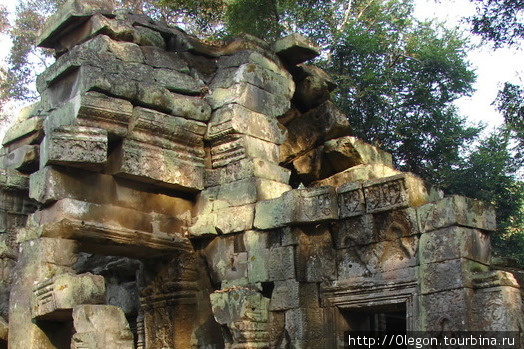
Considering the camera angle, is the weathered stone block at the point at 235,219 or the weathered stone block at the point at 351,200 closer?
the weathered stone block at the point at 351,200

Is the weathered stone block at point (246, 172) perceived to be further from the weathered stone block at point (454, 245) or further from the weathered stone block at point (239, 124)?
the weathered stone block at point (454, 245)

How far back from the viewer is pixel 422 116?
18.2m

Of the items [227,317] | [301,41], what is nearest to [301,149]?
[301,41]

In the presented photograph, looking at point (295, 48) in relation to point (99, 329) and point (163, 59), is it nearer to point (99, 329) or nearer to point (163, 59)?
point (163, 59)

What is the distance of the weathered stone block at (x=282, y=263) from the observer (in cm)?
774

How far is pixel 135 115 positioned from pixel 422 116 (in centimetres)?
1160

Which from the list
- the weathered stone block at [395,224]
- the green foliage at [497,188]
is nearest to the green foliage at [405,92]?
the green foliage at [497,188]

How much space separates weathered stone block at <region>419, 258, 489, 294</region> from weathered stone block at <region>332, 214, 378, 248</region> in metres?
0.80

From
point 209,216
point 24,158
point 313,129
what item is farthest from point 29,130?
point 313,129

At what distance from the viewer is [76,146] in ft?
25.5

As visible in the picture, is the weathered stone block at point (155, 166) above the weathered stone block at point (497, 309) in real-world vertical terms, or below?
above

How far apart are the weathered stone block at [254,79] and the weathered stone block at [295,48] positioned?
0.40m

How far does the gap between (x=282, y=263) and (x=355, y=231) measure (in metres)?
0.93

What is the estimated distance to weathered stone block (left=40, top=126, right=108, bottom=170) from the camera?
7719 mm
